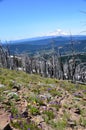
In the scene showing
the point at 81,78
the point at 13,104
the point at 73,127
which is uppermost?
the point at 13,104

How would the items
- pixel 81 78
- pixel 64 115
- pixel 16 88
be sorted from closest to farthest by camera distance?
pixel 64 115, pixel 16 88, pixel 81 78

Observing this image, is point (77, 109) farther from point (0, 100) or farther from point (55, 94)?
point (0, 100)

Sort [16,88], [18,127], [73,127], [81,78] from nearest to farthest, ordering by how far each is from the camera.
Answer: [18,127] < [73,127] < [16,88] < [81,78]

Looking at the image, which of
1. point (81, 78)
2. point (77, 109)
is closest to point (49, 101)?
point (77, 109)

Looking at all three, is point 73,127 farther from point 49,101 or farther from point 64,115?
point 49,101

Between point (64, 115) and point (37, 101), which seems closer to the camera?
point (64, 115)

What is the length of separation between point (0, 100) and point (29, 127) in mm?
2235

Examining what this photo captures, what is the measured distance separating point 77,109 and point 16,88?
2.91 m

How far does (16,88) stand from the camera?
10828mm

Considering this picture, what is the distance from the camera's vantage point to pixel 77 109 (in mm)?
9125

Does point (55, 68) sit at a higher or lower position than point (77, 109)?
lower

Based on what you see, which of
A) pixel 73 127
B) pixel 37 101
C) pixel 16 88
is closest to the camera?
pixel 73 127

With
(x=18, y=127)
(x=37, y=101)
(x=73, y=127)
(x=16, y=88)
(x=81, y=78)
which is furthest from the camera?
(x=81, y=78)

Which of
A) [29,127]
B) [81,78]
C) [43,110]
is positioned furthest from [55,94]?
[81,78]
